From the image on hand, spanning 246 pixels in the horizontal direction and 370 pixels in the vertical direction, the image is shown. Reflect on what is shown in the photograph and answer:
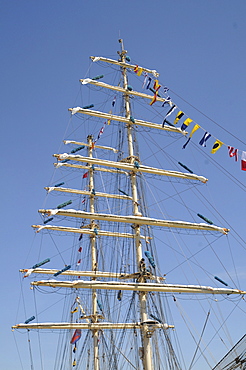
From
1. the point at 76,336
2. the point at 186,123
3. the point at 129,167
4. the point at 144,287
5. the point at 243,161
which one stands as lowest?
the point at 144,287

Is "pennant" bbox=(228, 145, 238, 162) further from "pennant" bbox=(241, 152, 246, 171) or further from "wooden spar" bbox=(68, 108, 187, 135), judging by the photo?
"wooden spar" bbox=(68, 108, 187, 135)

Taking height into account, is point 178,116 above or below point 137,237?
above

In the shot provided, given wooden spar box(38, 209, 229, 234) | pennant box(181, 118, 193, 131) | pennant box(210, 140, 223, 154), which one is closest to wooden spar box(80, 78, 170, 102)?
pennant box(181, 118, 193, 131)

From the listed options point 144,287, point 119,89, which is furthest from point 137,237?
point 119,89

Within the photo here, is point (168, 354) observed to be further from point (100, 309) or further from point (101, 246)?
point (101, 246)

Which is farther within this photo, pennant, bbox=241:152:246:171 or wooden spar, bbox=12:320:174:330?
wooden spar, bbox=12:320:174:330

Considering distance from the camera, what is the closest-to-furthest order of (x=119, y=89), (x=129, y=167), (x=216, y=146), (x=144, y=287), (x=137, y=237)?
(x=216, y=146) < (x=144, y=287) < (x=137, y=237) < (x=129, y=167) < (x=119, y=89)

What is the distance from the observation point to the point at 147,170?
30578 millimetres

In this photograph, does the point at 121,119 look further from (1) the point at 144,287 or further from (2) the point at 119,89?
(1) the point at 144,287

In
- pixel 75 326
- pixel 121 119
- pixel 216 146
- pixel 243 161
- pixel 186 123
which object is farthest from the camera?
pixel 75 326

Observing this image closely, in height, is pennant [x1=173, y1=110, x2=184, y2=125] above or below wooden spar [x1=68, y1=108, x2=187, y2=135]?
below

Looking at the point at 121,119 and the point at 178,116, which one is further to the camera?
the point at 121,119

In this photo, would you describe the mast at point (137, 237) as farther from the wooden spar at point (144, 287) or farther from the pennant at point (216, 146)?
the pennant at point (216, 146)

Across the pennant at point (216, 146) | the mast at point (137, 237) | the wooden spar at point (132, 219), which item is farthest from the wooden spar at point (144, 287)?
the pennant at point (216, 146)
